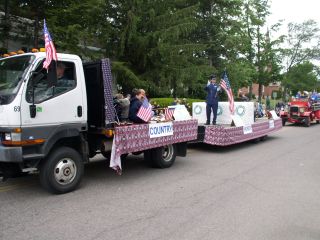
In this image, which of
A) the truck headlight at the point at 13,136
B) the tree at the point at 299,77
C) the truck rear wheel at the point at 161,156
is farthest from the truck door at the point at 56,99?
the tree at the point at 299,77

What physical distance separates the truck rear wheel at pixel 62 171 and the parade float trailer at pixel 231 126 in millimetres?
5194

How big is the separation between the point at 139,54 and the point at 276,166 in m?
13.9

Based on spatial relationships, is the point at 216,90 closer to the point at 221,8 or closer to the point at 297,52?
the point at 221,8

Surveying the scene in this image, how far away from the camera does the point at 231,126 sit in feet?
39.1

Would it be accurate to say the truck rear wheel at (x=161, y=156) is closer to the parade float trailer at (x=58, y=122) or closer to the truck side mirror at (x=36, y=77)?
the parade float trailer at (x=58, y=122)

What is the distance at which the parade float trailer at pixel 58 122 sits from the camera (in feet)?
18.8

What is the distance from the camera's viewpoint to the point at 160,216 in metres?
5.31

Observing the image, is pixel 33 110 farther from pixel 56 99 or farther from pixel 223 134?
pixel 223 134

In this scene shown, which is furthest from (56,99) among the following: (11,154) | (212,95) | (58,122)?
(212,95)

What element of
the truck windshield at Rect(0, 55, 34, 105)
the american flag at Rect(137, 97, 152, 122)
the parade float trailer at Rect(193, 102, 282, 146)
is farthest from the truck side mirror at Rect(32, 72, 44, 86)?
the parade float trailer at Rect(193, 102, 282, 146)

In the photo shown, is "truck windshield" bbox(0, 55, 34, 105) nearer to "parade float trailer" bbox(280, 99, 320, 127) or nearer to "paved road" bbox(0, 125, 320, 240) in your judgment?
"paved road" bbox(0, 125, 320, 240)

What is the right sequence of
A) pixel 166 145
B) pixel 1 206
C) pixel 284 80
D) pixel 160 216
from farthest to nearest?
pixel 284 80, pixel 166 145, pixel 1 206, pixel 160 216

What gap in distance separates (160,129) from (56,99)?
257 cm

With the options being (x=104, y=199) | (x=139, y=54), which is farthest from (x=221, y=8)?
(x=104, y=199)
